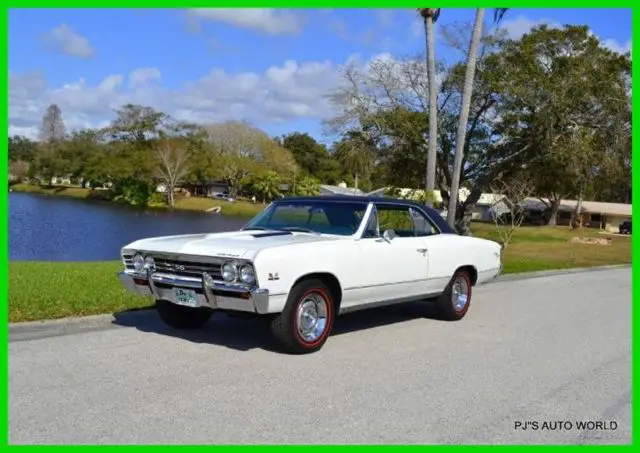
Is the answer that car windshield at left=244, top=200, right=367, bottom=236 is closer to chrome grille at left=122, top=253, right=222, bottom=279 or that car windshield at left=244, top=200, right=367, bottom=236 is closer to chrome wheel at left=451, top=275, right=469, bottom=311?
chrome grille at left=122, top=253, right=222, bottom=279

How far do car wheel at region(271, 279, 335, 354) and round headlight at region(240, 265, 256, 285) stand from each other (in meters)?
0.50

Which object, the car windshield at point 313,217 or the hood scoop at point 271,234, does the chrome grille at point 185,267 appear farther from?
the car windshield at point 313,217

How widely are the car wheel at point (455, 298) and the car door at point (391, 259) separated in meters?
0.72

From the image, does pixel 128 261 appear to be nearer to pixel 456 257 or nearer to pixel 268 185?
pixel 456 257

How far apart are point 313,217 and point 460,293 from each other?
9.14 feet

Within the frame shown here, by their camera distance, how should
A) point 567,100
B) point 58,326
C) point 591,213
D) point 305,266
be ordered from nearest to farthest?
point 305,266
point 58,326
point 567,100
point 591,213

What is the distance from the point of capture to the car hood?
22.9ft

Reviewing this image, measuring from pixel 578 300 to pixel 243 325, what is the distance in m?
7.36

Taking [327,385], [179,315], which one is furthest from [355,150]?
[327,385]

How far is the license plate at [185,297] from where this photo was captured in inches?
284

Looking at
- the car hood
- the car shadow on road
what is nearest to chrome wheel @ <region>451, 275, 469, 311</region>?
the car shadow on road

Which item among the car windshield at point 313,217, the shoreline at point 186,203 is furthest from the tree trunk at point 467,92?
the shoreline at point 186,203

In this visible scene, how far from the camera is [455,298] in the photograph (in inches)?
395

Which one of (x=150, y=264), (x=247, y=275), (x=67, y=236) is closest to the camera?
(x=247, y=275)
